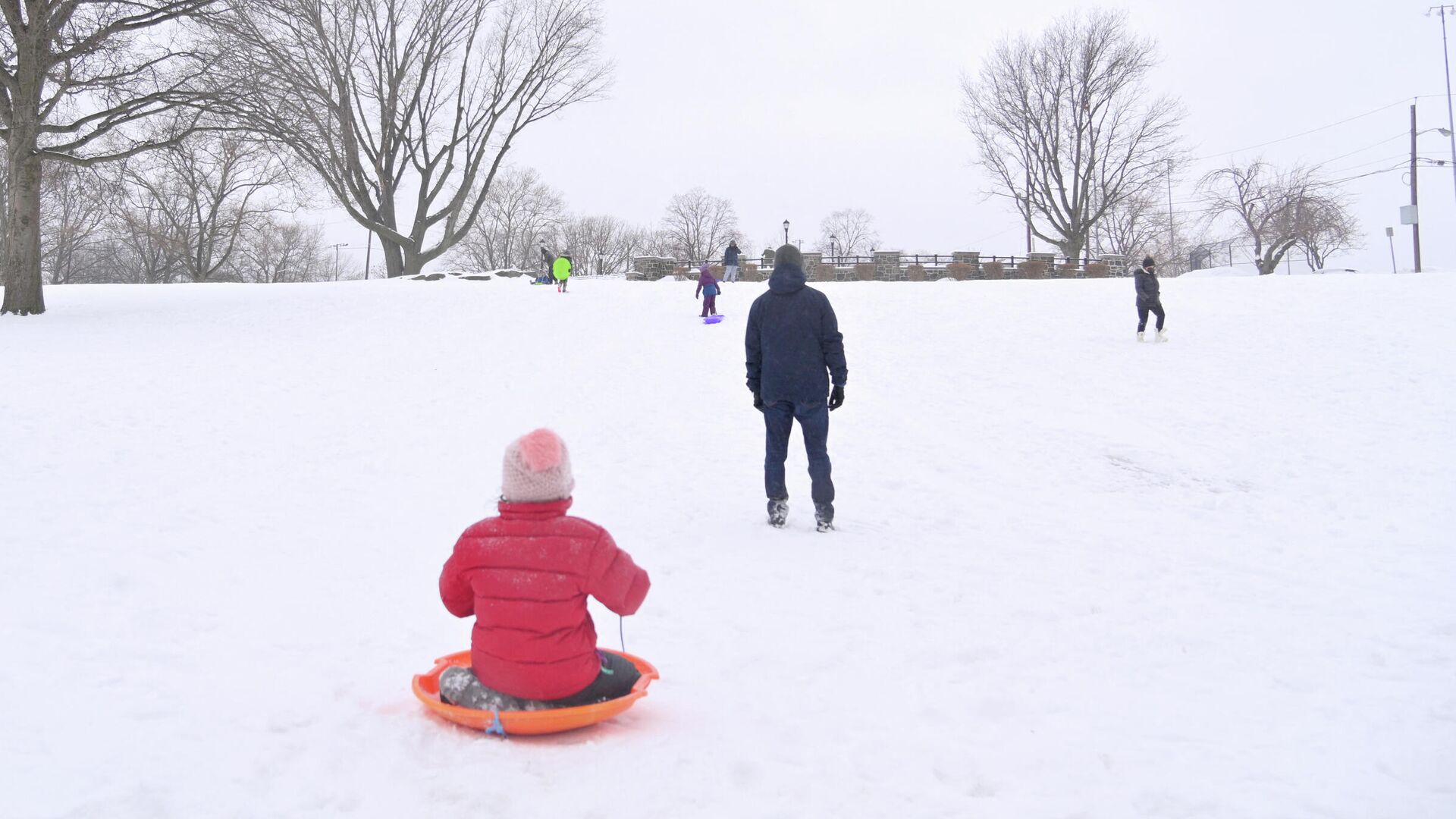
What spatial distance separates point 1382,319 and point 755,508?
1475 cm

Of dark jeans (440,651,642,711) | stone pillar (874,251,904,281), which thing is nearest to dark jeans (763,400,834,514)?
dark jeans (440,651,642,711)

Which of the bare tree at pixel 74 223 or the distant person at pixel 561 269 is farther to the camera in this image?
the distant person at pixel 561 269

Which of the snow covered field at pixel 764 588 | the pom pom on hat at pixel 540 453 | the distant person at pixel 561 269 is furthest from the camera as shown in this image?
the distant person at pixel 561 269

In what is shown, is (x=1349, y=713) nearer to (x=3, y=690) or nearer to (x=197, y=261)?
(x=3, y=690)

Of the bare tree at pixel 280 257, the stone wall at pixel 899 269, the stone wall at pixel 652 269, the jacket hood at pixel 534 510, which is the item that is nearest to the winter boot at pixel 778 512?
the jacket hood at pixel 534 510

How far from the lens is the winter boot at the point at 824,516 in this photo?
21.2 feet

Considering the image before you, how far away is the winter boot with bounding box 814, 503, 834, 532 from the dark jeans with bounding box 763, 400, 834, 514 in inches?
0.5

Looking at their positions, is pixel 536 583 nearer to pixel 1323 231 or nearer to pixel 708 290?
pixel 708 290

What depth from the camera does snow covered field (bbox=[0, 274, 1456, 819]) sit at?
117 inches

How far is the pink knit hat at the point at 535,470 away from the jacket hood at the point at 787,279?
341cm

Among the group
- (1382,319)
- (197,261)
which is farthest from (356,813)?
(197,261)

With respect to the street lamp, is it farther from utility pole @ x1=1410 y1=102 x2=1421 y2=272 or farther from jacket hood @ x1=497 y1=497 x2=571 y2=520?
jacket hood @ x1=497 y1=497 x2=571 y2=520

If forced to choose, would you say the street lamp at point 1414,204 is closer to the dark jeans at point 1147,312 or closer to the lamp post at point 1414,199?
the lamp post at point 1414,199

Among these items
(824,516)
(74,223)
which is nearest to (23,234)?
(824,516)
